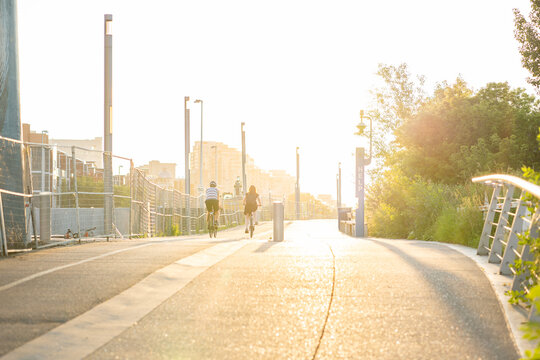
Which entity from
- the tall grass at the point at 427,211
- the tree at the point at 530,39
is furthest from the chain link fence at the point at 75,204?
the tree at the point at 530,39

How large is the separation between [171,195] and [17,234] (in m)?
19.4

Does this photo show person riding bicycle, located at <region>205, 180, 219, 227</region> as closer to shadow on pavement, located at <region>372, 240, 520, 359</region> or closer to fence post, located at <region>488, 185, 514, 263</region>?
fence post, located at <region>488, 185, 514, 263</region>

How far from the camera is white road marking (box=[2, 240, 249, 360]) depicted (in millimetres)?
4758

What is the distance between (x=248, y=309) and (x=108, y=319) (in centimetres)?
124

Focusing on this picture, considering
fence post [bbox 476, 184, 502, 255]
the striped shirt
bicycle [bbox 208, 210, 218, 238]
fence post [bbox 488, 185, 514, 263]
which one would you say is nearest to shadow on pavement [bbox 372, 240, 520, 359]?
fence post [bbox 488, 185, 514, 263]

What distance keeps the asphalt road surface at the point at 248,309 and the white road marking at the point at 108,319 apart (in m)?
0.01

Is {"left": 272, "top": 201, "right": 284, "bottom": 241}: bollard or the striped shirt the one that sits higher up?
the striped shirt

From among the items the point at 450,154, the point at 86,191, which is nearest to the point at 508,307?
the point at 86,191

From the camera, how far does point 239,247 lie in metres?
11.0

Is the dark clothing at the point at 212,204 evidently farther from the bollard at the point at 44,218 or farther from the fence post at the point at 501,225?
the fence post at the point at 501,225

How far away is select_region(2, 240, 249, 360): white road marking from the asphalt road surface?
1 cm

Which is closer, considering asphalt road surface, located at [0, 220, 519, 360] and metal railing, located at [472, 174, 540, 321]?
asphalt road surface, located at [0, 220, 519, 360]

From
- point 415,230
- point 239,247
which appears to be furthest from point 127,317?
point 415,230

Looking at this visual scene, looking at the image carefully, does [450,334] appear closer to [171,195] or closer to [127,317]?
[127,317]
